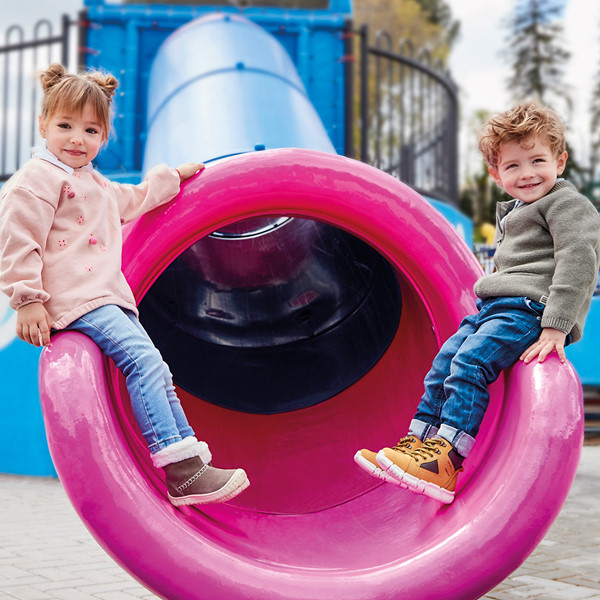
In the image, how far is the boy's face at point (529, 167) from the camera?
193 centimetres

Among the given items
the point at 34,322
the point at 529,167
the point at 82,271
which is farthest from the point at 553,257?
the point at 34,322

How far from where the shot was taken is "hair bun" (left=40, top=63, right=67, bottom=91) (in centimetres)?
190

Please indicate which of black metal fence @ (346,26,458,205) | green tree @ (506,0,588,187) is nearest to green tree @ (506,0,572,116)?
green tree @ (506,0,588,187)

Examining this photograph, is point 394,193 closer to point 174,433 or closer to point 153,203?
point 153,203

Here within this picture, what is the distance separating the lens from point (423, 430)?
200 centimetres

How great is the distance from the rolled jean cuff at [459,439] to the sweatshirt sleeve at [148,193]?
0.90m

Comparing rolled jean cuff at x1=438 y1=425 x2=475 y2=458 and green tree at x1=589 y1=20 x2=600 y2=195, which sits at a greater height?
rolled jean cuff at x1=438 y1=425 x2=475 y2=458

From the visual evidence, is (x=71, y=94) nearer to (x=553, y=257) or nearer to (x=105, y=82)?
(x=105, y=82)

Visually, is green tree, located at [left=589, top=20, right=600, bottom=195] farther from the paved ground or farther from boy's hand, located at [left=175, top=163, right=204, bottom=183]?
boy's hand, located at [left=175, top=163, right=204, bottom=183]

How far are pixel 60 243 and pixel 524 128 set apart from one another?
1.13 m

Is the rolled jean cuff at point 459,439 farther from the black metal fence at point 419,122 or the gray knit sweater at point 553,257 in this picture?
the black metal fence at point 419,122

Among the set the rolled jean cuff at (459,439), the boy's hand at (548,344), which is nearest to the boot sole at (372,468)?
the rolled jean cuff at (459,439)

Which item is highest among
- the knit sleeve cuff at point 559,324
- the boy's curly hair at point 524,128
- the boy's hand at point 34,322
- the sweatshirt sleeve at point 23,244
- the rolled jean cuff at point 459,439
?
the boy's curly hair at point 524,128

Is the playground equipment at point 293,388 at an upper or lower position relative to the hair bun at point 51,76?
lower
